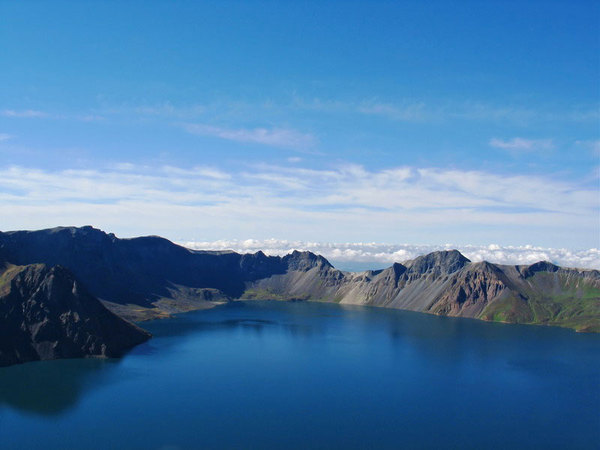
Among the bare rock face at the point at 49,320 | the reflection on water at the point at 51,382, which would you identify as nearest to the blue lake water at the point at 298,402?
the reflection on water at the point at 51,382

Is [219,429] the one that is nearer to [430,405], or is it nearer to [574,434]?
[430,405]

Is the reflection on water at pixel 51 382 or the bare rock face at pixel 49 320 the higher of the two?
the bare rock face at pixel 49 320

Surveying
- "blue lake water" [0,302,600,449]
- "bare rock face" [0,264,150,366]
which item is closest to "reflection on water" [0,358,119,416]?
"blue lake water" [0,302,600,449]

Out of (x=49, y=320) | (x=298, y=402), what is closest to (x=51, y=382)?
(x=49, y=320)

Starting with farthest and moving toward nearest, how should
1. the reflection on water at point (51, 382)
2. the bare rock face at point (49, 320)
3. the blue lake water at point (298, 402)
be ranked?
the bare rock face at point (49, 320) < the reflection on water at point (51, 382) < the blue lake water at point (298, 402)

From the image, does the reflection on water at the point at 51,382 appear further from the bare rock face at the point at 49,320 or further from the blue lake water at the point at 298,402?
the bare rock face at the point at 49,320

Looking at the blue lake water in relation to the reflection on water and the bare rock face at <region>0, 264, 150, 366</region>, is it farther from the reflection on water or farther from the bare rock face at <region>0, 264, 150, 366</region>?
the bare rock face at <region>0, 264, 150, 366</region>
